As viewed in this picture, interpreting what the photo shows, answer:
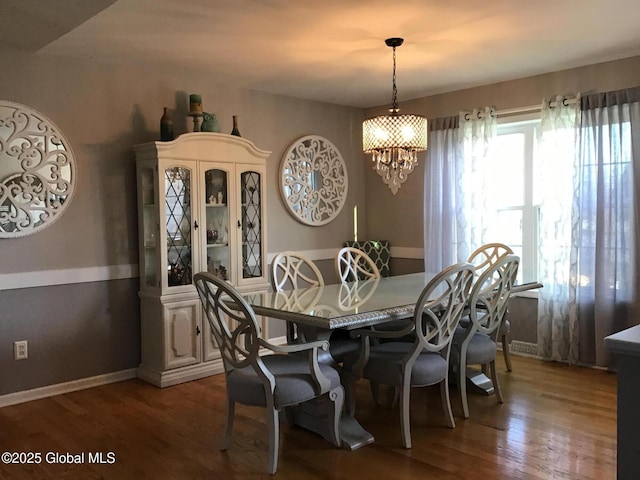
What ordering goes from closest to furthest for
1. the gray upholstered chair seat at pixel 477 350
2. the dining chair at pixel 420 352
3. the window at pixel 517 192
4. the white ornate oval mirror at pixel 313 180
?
1. the dining chair at pixel 420 352
2. the gray upholstered chair seat at pixel 477 350
3. the window at pixel 517 192
4. the white ornate oval mirror at pixel 313 180

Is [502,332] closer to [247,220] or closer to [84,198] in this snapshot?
[247,220]

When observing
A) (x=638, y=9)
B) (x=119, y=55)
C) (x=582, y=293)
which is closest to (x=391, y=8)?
(x=638, y=9)

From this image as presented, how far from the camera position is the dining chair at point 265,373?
257 centimetres

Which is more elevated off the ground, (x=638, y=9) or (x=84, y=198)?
(x=638, y=9)

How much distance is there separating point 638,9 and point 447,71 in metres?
1.48

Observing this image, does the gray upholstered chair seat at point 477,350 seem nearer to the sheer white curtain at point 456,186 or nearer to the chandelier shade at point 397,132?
the chandelier shade at point 397,132

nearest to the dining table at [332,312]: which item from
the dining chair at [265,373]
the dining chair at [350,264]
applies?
the dining chair at [265,373]

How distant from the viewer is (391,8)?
296cm

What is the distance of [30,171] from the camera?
11.7ft

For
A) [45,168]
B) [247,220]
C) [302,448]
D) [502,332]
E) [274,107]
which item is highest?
[274,107]

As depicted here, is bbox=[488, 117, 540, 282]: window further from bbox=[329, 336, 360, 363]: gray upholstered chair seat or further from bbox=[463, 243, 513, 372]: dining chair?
bbox=[329, 336, 360, 363]: gray upholstered chair seat

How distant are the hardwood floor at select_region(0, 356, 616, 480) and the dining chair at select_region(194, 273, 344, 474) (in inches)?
7.1

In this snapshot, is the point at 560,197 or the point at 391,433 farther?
the point at 560,197

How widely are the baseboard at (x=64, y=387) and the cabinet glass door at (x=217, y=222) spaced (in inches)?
38.8
